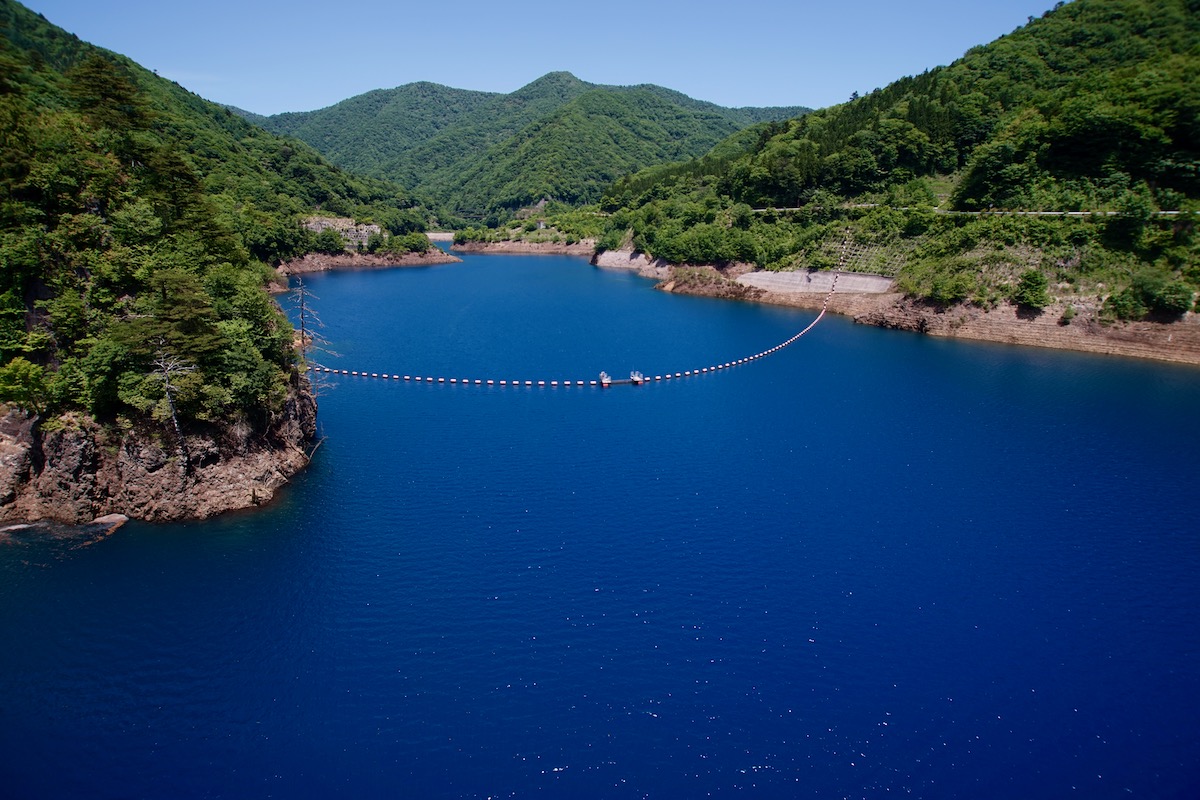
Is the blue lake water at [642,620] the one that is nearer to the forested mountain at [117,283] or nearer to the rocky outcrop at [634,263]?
the forested mountain at [117,283]

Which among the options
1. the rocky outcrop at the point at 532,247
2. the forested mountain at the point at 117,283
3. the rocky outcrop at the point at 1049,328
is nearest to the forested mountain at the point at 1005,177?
the rocky outcrop at the point at 1049,328

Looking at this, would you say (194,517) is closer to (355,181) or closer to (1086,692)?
(1086,692)

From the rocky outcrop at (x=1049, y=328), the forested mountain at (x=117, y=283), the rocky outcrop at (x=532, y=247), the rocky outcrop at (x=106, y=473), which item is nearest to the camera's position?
the rocky outcrop at (x=106, y=473)

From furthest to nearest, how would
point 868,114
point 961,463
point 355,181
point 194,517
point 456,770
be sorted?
point 355,181 < point 868,114 < point 961,463 < point 194,517 < point 456,770

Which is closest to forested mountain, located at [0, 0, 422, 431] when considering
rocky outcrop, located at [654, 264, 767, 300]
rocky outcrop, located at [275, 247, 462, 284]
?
rocky outcrop, located at [654, 264, 767, 300]

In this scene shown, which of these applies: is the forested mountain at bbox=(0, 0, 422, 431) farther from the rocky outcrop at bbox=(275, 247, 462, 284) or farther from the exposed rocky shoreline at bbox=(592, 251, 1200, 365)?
the rocky outcrop at bbox=(275, 247, 462, 284)

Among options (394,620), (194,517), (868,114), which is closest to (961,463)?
(394,620)
